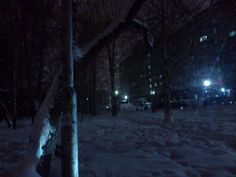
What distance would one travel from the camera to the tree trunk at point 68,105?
5.35 meters

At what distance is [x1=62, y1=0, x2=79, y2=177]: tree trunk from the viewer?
535 cm

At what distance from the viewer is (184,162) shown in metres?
7.95

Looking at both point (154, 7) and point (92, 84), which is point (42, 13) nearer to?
point (154, 7)

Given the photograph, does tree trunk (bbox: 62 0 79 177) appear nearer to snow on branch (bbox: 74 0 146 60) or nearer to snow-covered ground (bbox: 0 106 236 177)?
snow on branch (bbox: 74 0 146 60)

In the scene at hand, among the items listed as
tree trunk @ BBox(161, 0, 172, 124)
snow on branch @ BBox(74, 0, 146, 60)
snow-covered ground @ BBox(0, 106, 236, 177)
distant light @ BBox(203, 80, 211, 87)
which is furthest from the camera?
distant light @ BBox(203, 80, 211, 87)

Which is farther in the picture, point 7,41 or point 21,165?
point 7,41

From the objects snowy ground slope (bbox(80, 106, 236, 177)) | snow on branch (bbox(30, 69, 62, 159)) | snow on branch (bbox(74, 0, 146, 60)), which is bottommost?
snowy ground slope (bbox(80, 106, 236, 177))

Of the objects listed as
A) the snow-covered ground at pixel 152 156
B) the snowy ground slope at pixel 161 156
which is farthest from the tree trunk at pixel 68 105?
the snowy ground slope at pixel 161 156

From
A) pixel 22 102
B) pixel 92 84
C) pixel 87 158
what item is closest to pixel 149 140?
pixel 87 158

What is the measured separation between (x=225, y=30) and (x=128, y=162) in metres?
19.5

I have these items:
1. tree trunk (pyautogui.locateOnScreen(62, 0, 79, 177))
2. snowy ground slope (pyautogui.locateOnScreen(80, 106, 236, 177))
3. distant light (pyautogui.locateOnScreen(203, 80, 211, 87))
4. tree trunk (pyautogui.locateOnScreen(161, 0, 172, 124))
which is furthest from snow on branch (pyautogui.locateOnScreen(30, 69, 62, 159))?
distant light (pyautogui.locateOnScreen(203, 80, 211, 87))

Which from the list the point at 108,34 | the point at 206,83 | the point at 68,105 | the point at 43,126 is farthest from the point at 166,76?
the point at 206,83

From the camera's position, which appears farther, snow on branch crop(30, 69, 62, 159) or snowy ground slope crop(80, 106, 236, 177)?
snowy ground slope crop(80, 106, 236, 177)

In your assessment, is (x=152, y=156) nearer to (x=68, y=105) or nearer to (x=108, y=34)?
(x=108, y=34)
